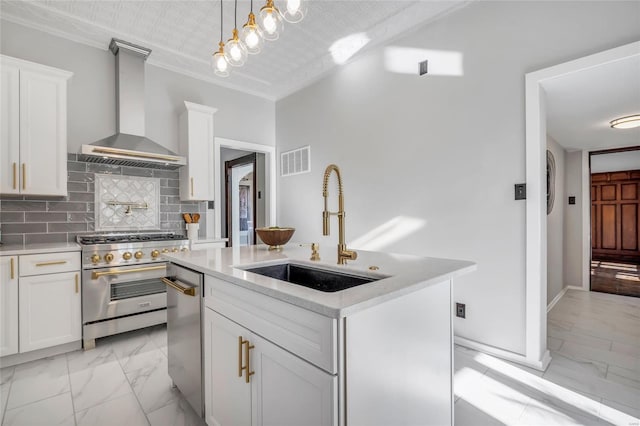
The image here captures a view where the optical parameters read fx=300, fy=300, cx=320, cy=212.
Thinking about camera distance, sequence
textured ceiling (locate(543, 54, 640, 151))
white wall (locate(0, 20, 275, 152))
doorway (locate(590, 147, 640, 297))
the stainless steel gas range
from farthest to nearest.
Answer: doorway (locate(590, 147, 640, 297))
white wall (locate(0, 20, 275, 152))
the stainless steel gas range
textured ceiling (locate(543, 54, 640, 151))

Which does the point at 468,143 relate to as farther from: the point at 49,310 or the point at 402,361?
the point at 49,310

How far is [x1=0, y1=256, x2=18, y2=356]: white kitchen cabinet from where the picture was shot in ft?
7.23

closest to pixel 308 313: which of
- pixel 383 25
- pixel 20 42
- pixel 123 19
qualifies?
pixel 383 25

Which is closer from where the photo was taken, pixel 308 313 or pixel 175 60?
pixel 308 313

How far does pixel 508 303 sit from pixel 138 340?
3158mm

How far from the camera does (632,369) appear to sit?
210 centimetres

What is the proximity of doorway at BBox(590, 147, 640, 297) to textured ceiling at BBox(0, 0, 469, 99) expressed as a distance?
5.71 meters

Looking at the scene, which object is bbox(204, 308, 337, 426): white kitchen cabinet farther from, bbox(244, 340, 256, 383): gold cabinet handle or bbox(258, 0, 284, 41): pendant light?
bbox(258, 0, 284, 41): pendant light

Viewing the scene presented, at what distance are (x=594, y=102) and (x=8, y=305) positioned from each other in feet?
16.1

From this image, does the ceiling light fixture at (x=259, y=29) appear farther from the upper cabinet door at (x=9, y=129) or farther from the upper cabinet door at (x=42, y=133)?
the upper cabinet door at (x=9, y=129)

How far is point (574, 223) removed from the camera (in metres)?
4.30

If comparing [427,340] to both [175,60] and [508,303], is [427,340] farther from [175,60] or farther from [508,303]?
[175,60]

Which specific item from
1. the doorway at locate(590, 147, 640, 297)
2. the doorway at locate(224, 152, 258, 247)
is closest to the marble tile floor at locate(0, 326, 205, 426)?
the doorway at locate(224, 152, 258, 247)

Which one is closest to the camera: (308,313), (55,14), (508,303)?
(308,313)
